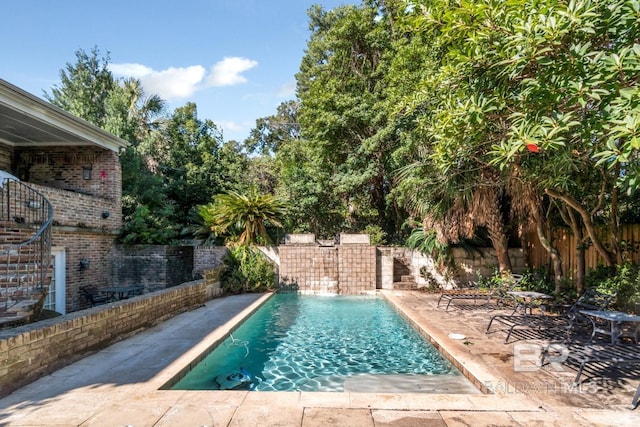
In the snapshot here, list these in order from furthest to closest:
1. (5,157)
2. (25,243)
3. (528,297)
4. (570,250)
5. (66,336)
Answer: (5,157) < (570,250) < (528,297) < (25,243) < (66,336)

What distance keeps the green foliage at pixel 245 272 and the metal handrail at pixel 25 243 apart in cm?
483

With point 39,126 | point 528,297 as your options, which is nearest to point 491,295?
point 528,297

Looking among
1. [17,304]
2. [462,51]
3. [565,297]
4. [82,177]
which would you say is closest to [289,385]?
[17,304]

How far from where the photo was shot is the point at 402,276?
12008 mm

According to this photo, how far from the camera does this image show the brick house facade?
7887 millimetres

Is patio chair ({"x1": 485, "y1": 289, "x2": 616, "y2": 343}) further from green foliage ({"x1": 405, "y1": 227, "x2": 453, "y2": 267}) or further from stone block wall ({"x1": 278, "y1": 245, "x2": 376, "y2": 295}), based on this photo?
stone block wall ({"x1": 278, "y1": 245, "x2": 376, "y2": 295})

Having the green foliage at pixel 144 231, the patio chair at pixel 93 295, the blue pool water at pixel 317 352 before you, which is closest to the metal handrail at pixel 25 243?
the patio chair at pixel 93 295

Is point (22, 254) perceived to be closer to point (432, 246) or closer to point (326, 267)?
point (326, 267)

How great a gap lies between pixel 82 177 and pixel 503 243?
39.9 feet

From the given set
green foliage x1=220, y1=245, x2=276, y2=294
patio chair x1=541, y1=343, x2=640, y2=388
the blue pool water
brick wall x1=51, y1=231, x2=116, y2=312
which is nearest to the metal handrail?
brick wall x1=51, y1=231, x2=116, y2=312

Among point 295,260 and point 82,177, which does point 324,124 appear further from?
point 82,177

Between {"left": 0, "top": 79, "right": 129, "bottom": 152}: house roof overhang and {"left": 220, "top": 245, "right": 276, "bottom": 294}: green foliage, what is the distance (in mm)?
4622

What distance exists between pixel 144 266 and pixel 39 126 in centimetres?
444

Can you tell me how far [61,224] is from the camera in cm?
836
